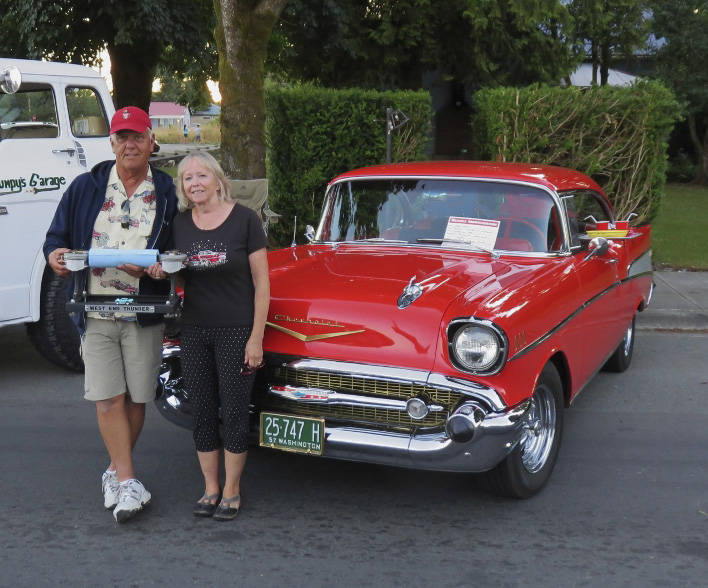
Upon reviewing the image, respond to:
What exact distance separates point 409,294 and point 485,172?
1.54 metres

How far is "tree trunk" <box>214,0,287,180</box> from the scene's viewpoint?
10438mm

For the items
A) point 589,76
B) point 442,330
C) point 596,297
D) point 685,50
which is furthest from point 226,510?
point 589,76

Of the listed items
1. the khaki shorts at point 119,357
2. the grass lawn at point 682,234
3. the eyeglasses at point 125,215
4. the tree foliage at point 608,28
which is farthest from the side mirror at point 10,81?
the tree foliage at point 608,28

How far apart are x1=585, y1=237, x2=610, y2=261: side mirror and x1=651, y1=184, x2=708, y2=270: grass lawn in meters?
6.11

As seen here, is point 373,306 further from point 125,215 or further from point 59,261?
point 59,261

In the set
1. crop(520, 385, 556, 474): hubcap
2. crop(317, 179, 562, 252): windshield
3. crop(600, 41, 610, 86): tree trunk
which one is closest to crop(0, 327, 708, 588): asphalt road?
crop(520, 385, 556, 474): hubcap

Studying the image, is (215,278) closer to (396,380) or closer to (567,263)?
(396,380)

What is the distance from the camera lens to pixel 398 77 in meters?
19.2

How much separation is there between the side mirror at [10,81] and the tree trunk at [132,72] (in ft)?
48.9

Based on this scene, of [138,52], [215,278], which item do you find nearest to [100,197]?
[215,278]

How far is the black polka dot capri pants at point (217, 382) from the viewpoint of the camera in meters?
3.79

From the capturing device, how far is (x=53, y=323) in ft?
20.2

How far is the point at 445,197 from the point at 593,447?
1.66 meters

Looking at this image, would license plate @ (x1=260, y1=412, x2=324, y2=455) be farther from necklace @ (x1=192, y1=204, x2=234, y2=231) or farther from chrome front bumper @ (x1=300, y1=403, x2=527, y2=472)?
necklace @ (x1=192, y1=204, x2=234, y2=231)
